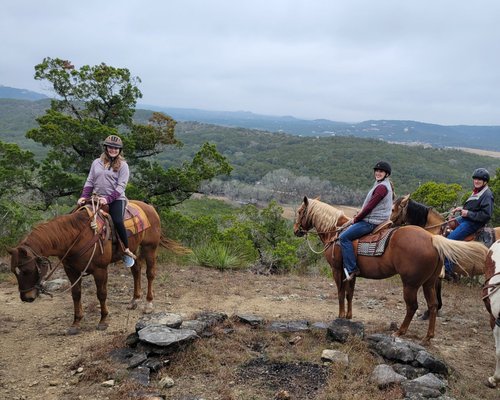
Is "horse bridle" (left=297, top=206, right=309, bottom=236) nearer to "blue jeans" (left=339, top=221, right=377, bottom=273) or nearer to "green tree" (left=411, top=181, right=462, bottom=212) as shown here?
"blue jeans" (left=339, top=221, right=377, bottom=273)

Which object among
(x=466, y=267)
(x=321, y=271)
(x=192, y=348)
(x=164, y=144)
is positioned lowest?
(x=321, y=271)

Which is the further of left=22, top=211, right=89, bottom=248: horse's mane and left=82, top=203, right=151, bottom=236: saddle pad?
left=82, top=203, right=151, bottom=236: saddle pad

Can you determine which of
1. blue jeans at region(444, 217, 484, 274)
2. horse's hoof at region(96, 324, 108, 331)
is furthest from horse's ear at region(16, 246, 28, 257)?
blue jeans at region(444, 217, 484, 274)

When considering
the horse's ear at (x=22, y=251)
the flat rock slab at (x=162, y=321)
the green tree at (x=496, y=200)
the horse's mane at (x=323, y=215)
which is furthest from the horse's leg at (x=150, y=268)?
the green tree at (x=496, y=200)

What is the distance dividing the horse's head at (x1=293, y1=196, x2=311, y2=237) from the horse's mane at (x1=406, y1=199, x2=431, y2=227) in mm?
1651

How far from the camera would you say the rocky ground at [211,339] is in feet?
13.9

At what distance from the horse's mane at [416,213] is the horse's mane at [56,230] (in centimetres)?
495

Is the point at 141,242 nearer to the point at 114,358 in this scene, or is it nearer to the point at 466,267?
the point at 114,358

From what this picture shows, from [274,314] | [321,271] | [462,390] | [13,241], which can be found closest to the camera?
[462,390]

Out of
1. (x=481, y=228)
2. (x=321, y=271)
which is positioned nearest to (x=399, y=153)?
(x=321, y=271)

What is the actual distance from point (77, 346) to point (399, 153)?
6528 centimetres

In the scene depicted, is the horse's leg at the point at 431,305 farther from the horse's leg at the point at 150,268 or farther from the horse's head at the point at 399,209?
the horse's leg at the point at 150,268

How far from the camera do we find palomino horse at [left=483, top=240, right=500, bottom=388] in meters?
4.29

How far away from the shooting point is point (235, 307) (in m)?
7.11
